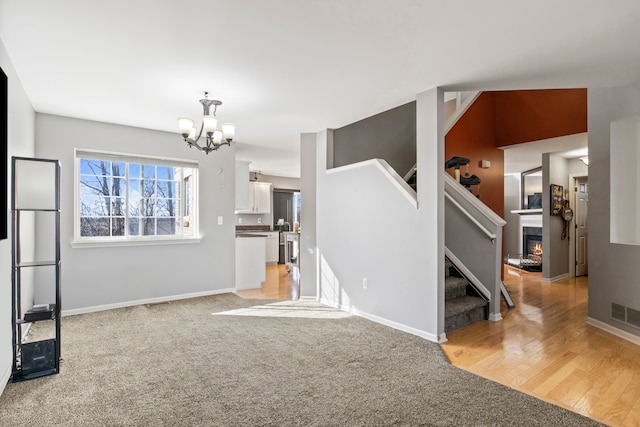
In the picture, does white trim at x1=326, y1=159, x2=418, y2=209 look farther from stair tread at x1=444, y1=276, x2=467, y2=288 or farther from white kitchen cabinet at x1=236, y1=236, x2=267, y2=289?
white kitchen cabinet at x1=236, y1=236, x2=267, y2=289

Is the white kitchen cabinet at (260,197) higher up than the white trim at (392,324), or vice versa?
the white kitchen cabinet at (260,197)

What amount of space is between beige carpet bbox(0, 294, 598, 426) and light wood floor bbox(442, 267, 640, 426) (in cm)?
22

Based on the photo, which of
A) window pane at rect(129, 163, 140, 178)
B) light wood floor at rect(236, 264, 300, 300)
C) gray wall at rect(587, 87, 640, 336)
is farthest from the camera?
light wood floor at rect(236, 264, 300, 300)

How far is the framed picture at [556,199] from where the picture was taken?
639 cm

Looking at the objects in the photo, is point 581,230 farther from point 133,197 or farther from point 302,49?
point 133,197

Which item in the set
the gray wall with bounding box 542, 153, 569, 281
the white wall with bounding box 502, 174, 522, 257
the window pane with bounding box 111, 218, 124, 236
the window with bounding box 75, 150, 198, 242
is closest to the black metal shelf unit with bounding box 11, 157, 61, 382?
the window with bounding box 75, 150, 198, 242

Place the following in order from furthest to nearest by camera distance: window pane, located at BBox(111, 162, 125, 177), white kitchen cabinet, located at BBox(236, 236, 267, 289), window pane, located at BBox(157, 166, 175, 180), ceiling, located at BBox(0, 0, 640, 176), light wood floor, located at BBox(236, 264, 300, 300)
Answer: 1. white kitchen cabinet, located at BBox(236, 236, 267, 289)
2. light wood floor, located at BBox(236, 264, 300, 300)
3. window pane, located at BBox(157, 166, 175, 180)
4. window pane, located at BBox(111, 162, 125, 177)
5. ceiling, located at BBox(0, 0, 640, 176)

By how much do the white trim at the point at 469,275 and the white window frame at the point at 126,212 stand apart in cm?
348

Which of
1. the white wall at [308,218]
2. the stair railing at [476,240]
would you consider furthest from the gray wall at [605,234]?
the white wall at [308,218]

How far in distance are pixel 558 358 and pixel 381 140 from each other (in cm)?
371

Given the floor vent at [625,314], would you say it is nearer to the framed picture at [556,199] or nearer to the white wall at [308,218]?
the framed picture at [556,199]

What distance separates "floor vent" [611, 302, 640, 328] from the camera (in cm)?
334

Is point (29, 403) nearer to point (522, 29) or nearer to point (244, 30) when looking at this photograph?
point (244, 30)

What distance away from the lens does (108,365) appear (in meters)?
2.77
